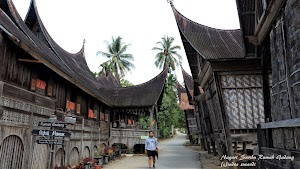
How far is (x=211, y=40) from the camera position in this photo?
1020 cm

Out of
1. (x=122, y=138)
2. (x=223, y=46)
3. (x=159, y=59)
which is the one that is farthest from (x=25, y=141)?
(x=159, y=59)

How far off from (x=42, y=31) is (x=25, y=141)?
6.77m

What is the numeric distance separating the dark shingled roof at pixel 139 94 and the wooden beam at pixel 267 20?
1060cm

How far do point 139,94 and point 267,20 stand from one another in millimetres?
12759

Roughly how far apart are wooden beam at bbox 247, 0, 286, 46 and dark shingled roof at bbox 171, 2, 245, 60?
2.22 metres

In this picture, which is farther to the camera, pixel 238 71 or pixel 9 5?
pixel 238 71

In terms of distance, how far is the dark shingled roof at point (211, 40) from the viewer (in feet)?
29.6

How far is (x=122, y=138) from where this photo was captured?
53.5 ft

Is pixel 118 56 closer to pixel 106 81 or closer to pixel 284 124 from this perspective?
pixel 106 81

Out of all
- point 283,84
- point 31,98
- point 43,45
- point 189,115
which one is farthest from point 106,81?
point 283,84

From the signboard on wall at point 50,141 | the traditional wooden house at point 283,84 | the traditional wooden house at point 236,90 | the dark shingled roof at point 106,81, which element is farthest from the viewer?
the dark shingled roof at point 106,81

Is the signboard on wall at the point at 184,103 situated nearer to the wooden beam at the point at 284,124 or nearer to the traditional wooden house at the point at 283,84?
the traditional wooden house at the point at 283,84

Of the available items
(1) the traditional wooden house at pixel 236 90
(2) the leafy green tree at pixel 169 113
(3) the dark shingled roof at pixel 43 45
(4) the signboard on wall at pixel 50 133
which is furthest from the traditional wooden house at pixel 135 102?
(2) the leafy green tree at pixel 169 113

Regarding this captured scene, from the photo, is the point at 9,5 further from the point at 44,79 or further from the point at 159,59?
the point at 159,59
